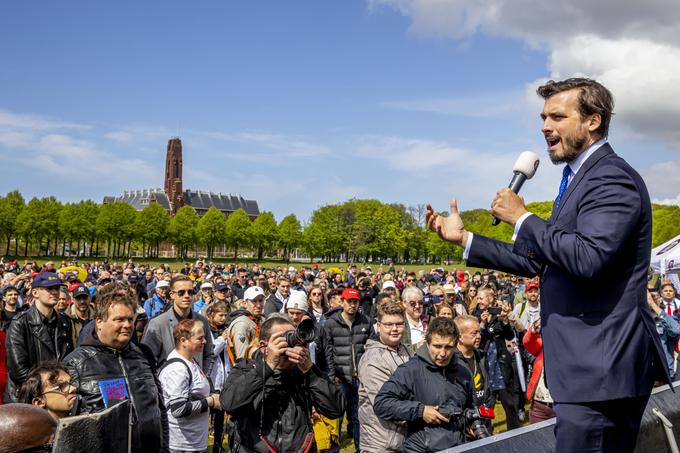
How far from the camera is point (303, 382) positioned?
13.3 ft

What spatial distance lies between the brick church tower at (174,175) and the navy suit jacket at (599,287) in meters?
147

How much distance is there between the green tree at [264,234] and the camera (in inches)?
3873

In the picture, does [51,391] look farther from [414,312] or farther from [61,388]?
[414,312]

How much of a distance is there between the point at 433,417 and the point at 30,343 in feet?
14.8

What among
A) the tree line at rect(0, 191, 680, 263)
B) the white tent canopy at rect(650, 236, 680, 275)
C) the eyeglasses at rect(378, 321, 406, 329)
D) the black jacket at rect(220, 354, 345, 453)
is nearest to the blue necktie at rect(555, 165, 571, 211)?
the black jacket at rect(220, 354, 345, 453)

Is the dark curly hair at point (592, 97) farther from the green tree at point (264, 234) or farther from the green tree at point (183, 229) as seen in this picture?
the green tree at point (264, 234)

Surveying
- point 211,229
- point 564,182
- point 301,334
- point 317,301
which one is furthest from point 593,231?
point 211,229

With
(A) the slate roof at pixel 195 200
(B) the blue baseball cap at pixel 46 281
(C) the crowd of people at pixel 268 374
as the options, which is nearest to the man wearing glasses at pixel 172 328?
(C) the crowd of people at pixel 268 374

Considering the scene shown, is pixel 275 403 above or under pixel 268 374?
under

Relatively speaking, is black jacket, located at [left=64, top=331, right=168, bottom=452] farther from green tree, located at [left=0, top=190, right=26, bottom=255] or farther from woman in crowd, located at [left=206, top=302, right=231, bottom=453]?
green tree, located at [left=0, top=190, right=26, bottom=255]

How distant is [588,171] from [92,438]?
179 cm

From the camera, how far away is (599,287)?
208 centimetres

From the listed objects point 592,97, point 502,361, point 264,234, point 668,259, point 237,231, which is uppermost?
point 237,231

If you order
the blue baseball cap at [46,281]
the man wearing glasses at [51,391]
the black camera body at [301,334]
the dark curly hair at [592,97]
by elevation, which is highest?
the dark curly hair at [592,97]
